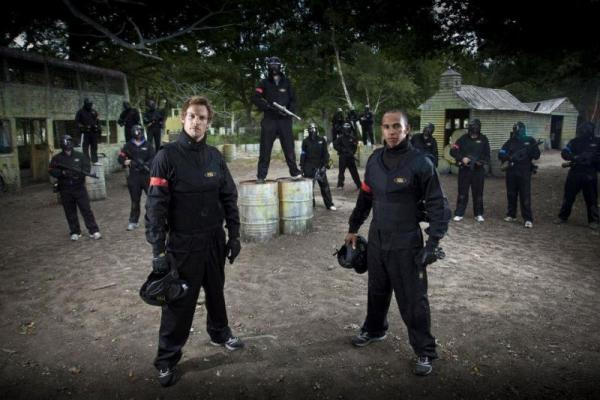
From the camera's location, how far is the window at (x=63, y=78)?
16.1m

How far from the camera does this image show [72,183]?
7.65m

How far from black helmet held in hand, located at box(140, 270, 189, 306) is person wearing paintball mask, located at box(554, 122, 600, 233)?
8.34 metres

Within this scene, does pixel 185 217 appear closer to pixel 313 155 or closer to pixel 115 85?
pixel 313 155

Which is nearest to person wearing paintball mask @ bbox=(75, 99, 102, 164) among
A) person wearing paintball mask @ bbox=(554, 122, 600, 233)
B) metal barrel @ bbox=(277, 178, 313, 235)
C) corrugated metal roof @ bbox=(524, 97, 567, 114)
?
metal barrel @ bbox=(277, 178, 313, 235)

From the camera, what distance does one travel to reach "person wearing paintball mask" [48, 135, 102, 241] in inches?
299

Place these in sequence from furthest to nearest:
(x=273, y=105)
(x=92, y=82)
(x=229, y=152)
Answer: (x=229, y=152) < (x=92, y=82) < (x=273, y=105)

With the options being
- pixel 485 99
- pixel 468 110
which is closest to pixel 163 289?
pixel 468 110

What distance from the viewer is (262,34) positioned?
65.1 ft

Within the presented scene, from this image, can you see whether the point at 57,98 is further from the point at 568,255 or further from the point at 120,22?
the point at 568,255

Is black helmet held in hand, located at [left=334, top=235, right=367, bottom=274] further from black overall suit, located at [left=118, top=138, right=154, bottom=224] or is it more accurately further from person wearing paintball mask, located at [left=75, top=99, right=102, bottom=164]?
person wearing paintball mask, located at [left=75, top=99, right=102, bottom=164]

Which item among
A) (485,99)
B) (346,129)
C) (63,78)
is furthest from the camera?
(485,99)

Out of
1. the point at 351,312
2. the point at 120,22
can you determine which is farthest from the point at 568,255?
the point at 120,22

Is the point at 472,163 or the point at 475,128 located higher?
the point at 475,128

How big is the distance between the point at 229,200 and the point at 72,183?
17.8ft
